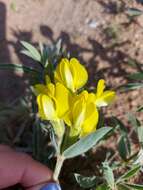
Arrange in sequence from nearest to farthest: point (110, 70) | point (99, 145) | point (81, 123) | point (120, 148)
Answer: point (81, 123) → point (120, 148) → point (99, 145) → point (110, 70)

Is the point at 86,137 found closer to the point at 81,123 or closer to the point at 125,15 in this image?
the point at 81,123

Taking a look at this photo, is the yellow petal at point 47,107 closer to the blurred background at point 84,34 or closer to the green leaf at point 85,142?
the green leaf at point 85,142

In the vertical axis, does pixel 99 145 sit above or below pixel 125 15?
below

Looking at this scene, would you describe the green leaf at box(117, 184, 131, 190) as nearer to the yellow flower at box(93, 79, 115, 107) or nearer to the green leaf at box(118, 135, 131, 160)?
the green leaf at box(118, 135, 131, 160)

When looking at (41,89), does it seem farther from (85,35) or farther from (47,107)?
(85,35)

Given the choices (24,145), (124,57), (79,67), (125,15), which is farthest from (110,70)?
(79,67)

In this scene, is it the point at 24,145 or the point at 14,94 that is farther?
the point at 14,94

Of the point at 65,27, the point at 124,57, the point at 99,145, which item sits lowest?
the point at 99,145

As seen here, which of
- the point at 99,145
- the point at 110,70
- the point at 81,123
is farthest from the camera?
the point at 110,70
